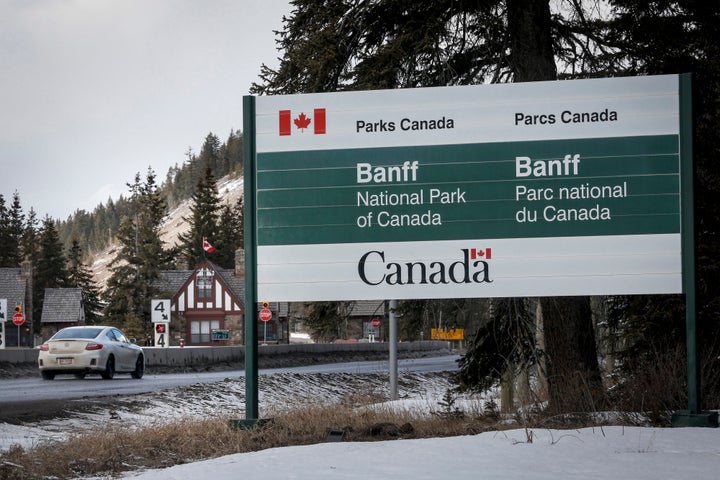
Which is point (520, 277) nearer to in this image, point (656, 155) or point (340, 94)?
point (656, 155)

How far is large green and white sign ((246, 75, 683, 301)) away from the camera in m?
11.5

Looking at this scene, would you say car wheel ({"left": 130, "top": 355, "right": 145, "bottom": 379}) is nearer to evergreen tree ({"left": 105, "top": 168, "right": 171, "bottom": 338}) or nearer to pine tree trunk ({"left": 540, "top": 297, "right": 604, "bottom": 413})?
pine tree trunk ({"left": 540, "top": 297, "right": 604, "bottom": 413})

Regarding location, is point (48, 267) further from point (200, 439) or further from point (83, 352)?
point (200, 439)

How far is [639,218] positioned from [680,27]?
219 inches

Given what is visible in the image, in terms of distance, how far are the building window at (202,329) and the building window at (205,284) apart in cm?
215

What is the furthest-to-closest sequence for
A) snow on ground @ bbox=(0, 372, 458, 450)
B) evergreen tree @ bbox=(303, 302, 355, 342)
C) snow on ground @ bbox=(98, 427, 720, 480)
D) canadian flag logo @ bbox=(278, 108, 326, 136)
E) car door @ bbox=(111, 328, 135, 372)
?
car door @ bbox=(111, 328, 135, 372) → evergreen tree @ bbox=(303, 302, 355, 342) → snow on ground @ bbox=(0, 372, 458, 450) → canadian flag logo @ bbox=(278, 108, 326, 136) → snow on ground @ bbox=(98, 427, 720, 480)

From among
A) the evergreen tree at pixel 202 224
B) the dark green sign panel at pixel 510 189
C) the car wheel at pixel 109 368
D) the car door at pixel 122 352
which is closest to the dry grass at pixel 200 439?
the dark green sign panel at pixel 510 189

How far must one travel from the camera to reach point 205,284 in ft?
300

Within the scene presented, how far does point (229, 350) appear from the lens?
47.3 metres

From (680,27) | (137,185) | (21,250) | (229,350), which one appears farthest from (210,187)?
(680,27)

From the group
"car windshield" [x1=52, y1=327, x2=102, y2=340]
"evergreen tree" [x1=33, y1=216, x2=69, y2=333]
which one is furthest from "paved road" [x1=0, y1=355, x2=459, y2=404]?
"evergreen tree" [x1=33, y1=216, x2=69, y2=333]

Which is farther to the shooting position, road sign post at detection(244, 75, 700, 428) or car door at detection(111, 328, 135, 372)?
car door at detection(111, 328, 135, 372)

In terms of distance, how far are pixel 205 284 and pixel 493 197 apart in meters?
81.4

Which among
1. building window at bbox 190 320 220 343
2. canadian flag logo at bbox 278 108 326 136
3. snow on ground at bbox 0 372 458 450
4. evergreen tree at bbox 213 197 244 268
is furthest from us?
evergreen tree at bbox 213 197 244 268
